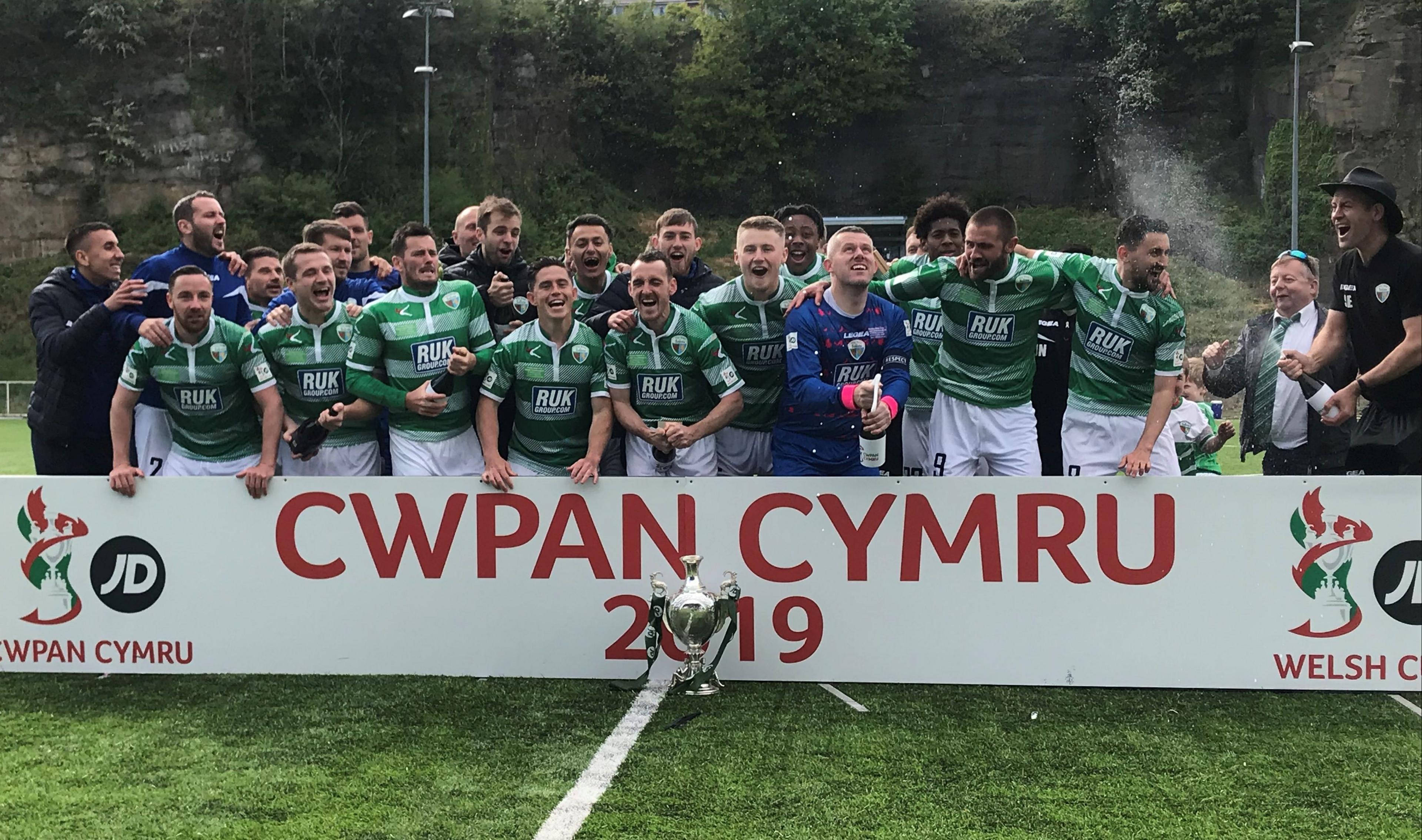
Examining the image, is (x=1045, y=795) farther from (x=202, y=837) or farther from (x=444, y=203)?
(x=444, y=203)

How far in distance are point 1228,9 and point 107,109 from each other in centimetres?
4028

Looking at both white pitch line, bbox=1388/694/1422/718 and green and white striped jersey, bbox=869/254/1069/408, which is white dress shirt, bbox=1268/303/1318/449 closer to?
green and white striped jersey, bbox=869/254/1069/408

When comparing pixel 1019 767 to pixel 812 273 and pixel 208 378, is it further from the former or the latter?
pixel 208 378

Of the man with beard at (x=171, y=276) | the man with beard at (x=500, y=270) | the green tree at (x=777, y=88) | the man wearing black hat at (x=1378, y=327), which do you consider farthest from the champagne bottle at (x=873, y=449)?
the green tree at (x=777, y=88)

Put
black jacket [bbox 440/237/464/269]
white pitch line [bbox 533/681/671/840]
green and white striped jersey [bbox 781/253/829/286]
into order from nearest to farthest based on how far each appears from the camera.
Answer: white pitch line [bbox 533/681/671/840] → green and white striped jersey [bbox 781/253/829/286] → black jacket [bbox 440/237/464/269]

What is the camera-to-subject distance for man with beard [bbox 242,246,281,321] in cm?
700

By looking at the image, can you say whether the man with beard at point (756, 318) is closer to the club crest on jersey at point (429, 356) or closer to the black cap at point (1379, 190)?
the club crest on jersey at point (429, 356)

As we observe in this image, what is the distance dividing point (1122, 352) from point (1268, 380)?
1.42 m

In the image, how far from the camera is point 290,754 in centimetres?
448

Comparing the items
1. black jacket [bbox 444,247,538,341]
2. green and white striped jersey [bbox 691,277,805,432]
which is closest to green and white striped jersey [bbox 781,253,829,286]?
green and white striped jersey [bbox 691,277,805,432]

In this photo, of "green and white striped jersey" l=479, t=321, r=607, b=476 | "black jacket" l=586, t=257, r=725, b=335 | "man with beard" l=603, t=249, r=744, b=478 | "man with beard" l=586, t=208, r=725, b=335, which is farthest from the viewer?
"man with beard" l=586, t=208, r=725, b=335

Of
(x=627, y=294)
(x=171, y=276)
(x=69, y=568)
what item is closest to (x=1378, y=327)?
(x=627, y=294)

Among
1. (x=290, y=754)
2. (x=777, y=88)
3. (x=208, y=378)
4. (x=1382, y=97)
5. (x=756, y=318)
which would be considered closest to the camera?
(x=290, y=754)

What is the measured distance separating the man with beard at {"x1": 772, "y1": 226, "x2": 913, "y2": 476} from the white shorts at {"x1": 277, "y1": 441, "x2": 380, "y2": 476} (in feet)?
7.02
